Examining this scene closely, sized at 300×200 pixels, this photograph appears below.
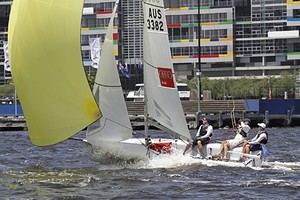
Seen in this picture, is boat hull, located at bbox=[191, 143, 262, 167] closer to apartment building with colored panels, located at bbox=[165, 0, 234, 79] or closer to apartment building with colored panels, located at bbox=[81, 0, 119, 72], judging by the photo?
apartment building with colored panels, located at bbox=[165, 0, 234, 79]

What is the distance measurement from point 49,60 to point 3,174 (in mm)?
3987

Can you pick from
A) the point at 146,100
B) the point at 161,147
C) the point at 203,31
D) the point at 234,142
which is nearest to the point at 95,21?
the point at 203,31

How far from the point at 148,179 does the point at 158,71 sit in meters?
3.95

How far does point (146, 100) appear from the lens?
22922 millimetres

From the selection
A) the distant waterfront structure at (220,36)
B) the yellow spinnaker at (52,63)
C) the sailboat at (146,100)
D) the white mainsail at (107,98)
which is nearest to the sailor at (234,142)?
the sailboat at (146,100)

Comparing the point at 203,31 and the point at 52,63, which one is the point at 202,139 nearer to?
the point at 52,63

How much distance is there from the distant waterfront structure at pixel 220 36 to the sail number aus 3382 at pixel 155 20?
203 feet

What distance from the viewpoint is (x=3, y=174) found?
2183 centimetres

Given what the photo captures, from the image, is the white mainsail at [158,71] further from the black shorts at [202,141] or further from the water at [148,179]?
the water at [148,179]

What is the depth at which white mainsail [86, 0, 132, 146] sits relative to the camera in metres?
22.5

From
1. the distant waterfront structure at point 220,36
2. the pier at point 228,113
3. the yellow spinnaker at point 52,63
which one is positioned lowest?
the pier at point 228,113

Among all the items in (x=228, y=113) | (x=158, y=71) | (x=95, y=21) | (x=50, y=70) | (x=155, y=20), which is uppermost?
(x=155, y=20)

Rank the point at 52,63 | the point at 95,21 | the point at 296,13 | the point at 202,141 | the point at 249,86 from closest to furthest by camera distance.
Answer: the point at 52,63 < the point at 202,141 < the point at 249,86 < the point at 296,13 < the point at 95,21

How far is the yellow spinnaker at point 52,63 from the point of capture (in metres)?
19.5
